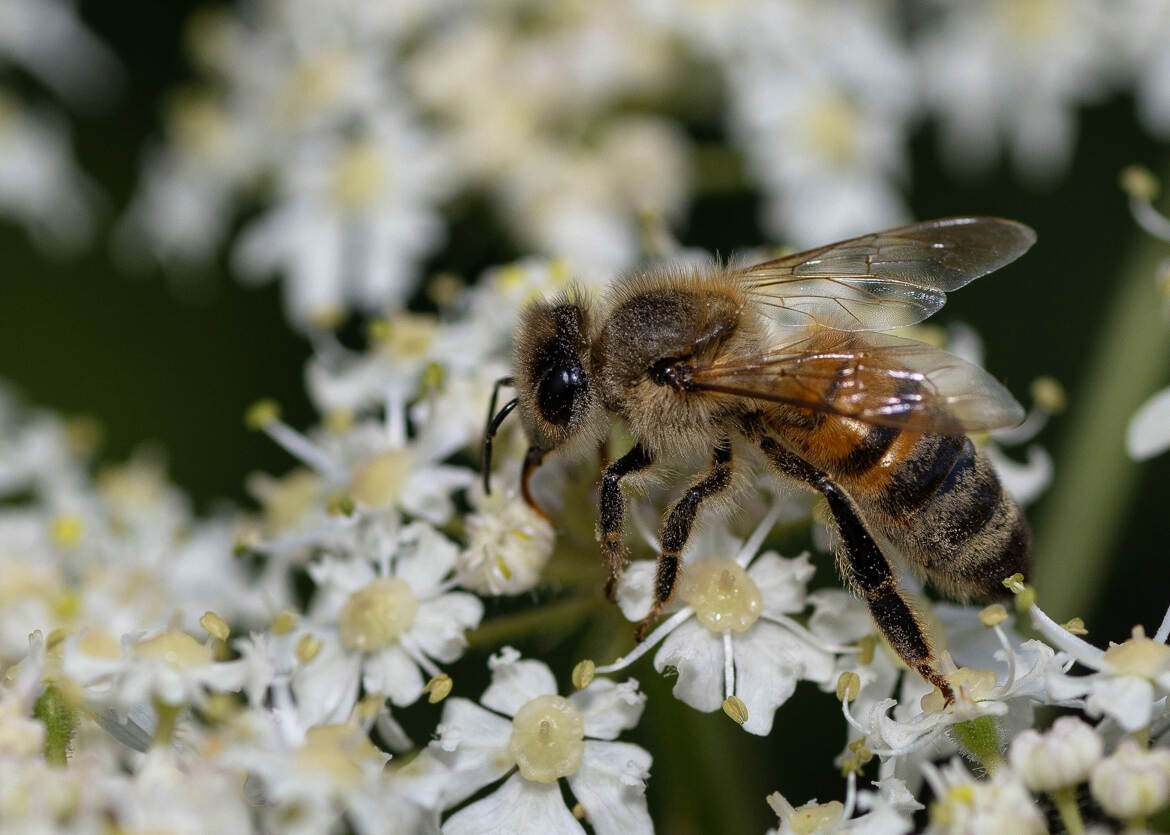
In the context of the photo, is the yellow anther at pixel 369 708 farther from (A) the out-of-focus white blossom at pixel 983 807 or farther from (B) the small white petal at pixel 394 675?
(A) the out-of-focus white blossom at pixel 983 807

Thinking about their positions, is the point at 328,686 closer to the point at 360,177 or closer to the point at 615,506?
the point at 615,506

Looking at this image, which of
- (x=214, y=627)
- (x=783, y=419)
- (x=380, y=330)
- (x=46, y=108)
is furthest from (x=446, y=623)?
(x=46, y=108)

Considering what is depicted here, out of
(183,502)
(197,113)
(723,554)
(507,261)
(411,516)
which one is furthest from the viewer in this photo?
(197,113)

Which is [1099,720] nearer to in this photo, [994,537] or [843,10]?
[994,537]

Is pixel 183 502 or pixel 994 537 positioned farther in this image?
pixel 183 502

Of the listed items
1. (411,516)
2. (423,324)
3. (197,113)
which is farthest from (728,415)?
(197,113)

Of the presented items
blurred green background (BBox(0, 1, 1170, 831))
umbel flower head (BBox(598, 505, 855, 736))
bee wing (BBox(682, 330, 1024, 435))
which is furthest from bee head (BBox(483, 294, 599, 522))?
blurred green background (BBox(0, 1, 1170, 831))

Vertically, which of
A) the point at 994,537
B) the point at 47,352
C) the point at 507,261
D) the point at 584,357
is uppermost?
the point at 584,357
